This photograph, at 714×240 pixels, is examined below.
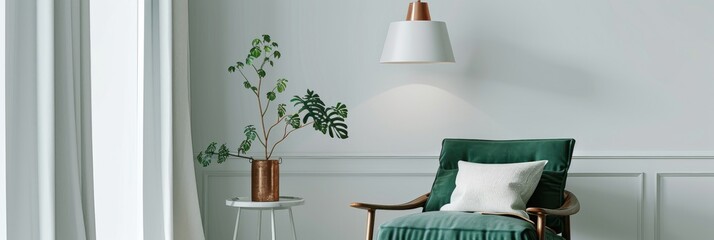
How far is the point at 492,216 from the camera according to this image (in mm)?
3766

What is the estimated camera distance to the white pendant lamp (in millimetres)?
4406

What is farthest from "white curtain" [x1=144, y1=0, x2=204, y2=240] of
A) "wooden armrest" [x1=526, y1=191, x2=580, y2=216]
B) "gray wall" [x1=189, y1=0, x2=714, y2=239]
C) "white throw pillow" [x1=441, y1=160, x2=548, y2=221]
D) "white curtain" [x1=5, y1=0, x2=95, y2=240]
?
"wooden armrest" [x1=526, y1=191, x2=580, y2=216]

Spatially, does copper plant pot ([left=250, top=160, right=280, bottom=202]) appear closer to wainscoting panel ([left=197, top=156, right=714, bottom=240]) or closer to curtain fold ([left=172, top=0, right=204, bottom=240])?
curtain fold ([left=172, top=0, right=204, bottom=240])

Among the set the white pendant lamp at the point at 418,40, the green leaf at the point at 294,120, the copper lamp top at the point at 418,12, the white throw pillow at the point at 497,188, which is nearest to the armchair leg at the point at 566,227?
the white throw pillow at the point at 497,188

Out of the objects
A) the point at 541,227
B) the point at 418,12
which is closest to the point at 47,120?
the point at 541,227

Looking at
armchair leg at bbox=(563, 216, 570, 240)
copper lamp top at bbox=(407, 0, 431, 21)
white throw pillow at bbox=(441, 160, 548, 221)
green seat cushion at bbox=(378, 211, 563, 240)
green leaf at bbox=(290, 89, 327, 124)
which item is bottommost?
armchair leg at bbox=(563, 216, 570, 240)

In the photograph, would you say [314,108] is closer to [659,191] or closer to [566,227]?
[566,227]

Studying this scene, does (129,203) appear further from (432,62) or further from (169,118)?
(432,62)

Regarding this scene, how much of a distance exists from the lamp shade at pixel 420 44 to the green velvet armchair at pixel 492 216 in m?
0.41

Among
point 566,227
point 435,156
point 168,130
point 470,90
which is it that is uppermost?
point 470,90

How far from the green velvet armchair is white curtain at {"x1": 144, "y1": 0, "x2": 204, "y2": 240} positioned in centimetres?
96

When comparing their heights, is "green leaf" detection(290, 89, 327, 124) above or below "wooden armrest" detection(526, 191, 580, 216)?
above

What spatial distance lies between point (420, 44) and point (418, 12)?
17 cm

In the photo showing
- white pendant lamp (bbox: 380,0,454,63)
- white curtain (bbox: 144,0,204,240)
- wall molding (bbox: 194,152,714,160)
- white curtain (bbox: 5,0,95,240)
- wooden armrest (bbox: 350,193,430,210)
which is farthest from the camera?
wall molding (bbox: 194,152,714,160)
